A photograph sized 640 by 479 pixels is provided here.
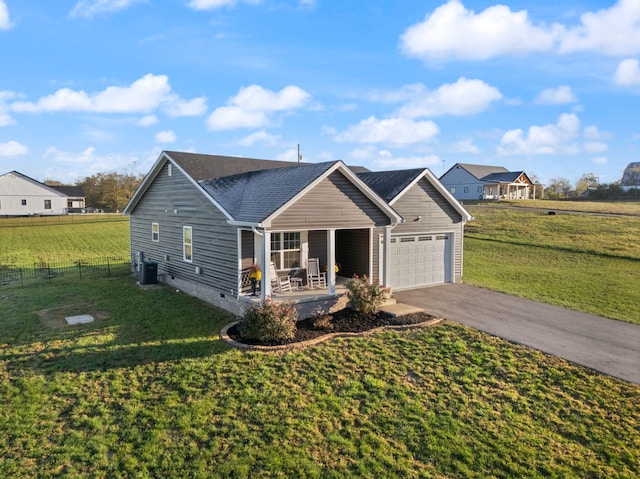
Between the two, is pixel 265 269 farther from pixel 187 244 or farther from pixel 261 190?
pixel 187 244

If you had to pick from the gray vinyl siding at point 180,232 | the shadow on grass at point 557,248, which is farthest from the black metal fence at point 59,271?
the shadow on grass at point 557,248

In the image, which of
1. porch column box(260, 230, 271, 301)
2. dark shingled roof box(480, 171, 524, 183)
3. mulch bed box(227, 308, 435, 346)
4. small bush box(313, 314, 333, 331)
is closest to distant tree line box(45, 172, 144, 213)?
dark shingled roof box(480, 171, 524, 183)

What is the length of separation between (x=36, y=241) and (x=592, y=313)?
3588 centimetres

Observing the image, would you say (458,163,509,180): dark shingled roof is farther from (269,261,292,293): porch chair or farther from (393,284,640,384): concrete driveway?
(269,261,292,293): porch chair

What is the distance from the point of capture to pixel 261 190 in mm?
14047

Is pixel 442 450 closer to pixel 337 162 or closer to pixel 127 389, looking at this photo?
pixel 127 389

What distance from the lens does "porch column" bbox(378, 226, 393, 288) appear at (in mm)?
15093

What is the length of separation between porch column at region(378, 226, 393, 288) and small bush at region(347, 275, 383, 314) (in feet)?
7.04

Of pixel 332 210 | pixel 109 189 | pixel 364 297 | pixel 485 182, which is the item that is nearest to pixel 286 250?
pixel 332 210

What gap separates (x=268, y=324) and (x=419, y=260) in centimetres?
902

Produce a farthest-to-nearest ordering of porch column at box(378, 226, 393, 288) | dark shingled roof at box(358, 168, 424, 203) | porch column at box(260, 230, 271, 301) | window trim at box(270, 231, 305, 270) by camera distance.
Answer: dark shingled roof at box(358, 168, 424, 203)
porch column at box(378, 226, 393, 288)
window trim at box(270, 231, 305, 270)
porch column at box(260, 230, 271, 301)

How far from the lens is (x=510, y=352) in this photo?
33.6 ft

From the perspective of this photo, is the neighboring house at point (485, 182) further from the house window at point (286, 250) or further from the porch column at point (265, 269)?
the porch column at point (265, 269)

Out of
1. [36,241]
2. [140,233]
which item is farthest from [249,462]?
[36,241]
